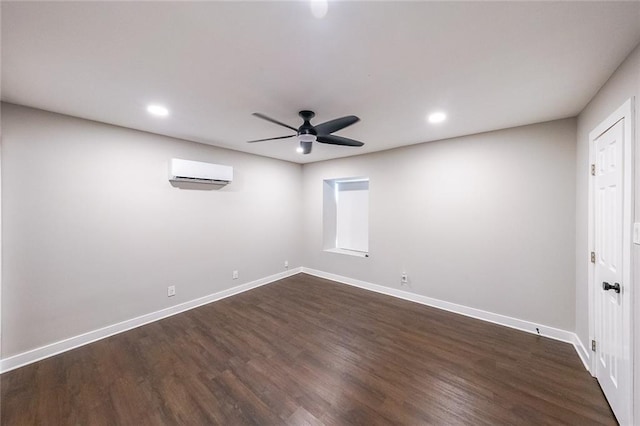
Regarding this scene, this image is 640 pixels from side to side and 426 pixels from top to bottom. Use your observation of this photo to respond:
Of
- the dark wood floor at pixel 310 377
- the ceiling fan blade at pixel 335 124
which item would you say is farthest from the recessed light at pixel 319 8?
the dark wood floor at pixel 310 377


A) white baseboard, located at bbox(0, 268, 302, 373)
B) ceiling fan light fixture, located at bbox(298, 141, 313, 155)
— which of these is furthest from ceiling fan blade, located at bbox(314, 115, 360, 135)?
white baseboard, located at bbox(0, 268, 302, 373)

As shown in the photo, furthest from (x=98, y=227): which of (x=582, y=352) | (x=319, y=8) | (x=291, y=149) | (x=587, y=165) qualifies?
(x=582, y=352)

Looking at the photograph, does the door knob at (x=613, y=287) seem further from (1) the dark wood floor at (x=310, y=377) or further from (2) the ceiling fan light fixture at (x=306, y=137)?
(2) the ceiling fan light fixture at (x=306, y=137)

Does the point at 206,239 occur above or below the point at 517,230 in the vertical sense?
below

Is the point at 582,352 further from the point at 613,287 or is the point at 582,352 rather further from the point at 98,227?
the point at 98,227

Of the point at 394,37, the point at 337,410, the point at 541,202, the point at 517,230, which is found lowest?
the point at 337,410

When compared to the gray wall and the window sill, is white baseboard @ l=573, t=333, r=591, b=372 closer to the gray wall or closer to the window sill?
the gray wall

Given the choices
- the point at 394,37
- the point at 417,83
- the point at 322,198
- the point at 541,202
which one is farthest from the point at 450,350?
the point at 322,198

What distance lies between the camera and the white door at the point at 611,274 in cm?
152

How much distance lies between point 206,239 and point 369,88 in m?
3.11

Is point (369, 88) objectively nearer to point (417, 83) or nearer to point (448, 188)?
point (417, 83)

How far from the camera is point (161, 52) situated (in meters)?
1.48

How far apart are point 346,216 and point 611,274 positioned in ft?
12.3

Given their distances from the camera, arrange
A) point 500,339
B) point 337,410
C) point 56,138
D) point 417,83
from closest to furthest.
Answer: point 337,410, point 417,83, point 56,138, point 500,339
